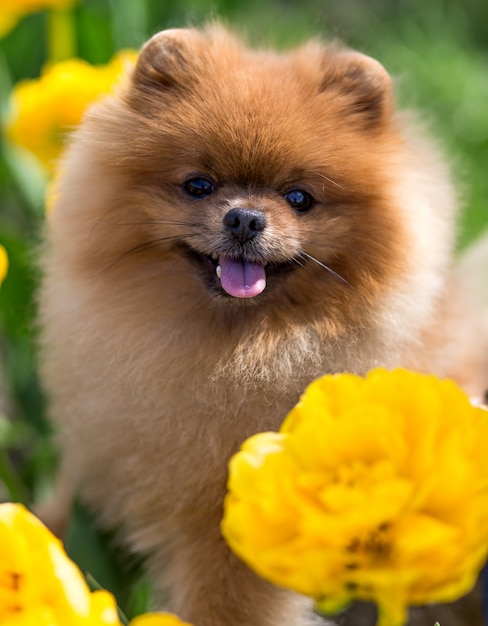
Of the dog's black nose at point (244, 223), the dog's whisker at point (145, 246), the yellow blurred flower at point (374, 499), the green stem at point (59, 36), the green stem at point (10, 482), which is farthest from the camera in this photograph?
the green stem at point (59, 36)

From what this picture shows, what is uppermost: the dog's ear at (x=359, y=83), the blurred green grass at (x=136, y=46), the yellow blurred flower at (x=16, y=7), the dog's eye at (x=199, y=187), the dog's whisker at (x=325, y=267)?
the yellow blurred flower at (x=16, y=7)

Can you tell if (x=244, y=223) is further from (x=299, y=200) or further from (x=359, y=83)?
(x=359, y=83)

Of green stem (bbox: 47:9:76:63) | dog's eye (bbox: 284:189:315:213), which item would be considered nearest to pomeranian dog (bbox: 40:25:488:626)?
dog's eye (bbox: 284:189:315:213)

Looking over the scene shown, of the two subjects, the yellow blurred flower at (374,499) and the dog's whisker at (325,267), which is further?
the dog's whisker at (325,267)

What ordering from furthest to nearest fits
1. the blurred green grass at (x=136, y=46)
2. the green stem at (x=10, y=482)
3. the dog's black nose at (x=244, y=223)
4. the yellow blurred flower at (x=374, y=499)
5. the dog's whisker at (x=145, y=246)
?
1. the blurred green grass at (x=136, y=46)
2. the green stem at (x=10, y=482)
3. the dog's whisker at (x=145, y=246)
4. the dog's black nose at (x=244, y=223)
5. the yellow blurred flower at (x=374, y=499)

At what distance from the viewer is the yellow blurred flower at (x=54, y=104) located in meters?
2.14

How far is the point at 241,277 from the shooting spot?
1.42 m

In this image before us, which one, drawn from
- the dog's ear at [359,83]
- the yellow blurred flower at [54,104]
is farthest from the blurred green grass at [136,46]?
the dog's ear at [359,83]

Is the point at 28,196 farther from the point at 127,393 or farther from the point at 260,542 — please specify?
the point at 260,542

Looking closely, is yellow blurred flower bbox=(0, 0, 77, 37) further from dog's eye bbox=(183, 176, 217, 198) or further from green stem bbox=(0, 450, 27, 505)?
green stem bbox=(0, 450, 27, 505)

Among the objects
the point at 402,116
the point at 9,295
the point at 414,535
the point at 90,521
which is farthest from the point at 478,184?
the point at 414,535

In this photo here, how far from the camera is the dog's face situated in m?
1.37

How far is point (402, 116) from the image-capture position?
1666 mm

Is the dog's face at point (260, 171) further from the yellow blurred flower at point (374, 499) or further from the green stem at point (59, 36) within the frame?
the green stem at point (59, 36)
